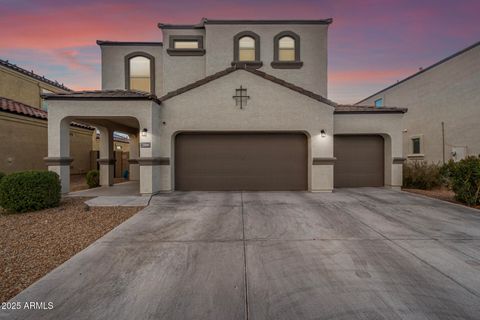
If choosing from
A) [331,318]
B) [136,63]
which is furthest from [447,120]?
[136,63]

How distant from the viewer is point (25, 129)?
1188cm

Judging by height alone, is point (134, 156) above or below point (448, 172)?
above

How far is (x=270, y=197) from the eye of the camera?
8.26 meters

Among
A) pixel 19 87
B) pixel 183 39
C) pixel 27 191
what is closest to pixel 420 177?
pixel 183 39

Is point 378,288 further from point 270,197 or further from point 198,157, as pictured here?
point 198,157

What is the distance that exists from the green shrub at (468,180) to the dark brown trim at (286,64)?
8778 millimetres

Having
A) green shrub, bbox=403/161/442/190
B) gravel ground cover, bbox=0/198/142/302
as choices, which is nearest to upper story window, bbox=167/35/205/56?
gravel ground cover, bbox=0/198/142/302

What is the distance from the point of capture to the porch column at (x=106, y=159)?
11570 mm

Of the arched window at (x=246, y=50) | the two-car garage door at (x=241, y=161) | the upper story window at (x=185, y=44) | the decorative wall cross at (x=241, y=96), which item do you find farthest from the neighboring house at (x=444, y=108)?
the upper story window at (x=185, y=44)

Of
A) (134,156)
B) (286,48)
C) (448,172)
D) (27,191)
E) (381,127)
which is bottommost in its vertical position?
(27,191)

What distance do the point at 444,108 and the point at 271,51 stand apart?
11.6 m

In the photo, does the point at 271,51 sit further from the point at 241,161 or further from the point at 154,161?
the point at 154,161

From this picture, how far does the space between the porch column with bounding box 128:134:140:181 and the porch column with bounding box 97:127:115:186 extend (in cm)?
196

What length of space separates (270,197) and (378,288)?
5488mm
